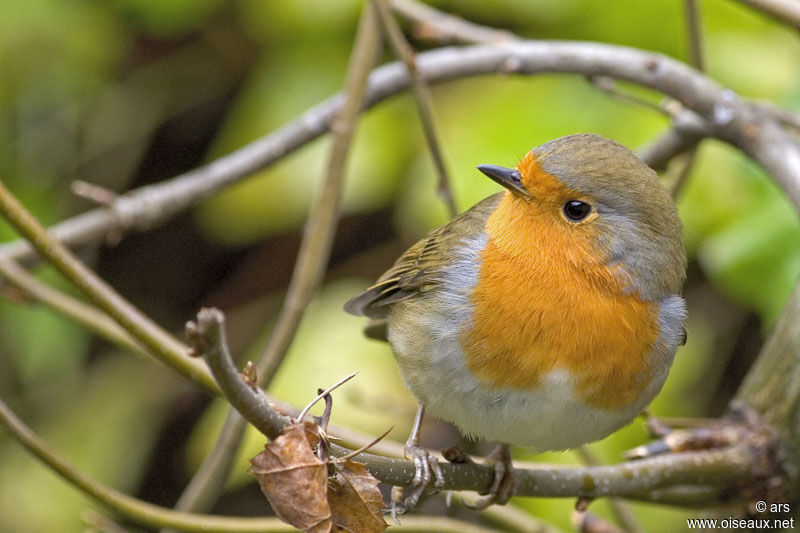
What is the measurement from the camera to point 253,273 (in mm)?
4363

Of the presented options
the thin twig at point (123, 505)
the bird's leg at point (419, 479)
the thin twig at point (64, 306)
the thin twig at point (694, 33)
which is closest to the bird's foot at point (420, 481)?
the bird's leg at point (419, 479)

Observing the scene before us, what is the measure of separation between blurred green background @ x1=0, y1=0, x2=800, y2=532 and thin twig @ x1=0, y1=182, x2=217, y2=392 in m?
1.15

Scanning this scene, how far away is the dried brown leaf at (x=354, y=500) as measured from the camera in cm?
143

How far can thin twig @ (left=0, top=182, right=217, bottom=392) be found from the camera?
191 cm

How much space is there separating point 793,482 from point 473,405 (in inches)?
41.6

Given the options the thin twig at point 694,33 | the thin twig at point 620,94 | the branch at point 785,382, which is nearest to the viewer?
the branch at point 785,382

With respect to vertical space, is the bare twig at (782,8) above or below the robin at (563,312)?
above

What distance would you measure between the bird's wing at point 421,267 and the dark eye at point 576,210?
30 centimetres

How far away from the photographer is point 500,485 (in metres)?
2.23

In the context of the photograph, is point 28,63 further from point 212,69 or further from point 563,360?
point 563,360

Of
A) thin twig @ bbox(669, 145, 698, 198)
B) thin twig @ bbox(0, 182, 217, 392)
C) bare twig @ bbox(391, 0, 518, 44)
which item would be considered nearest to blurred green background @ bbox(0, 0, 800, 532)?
thin twig @ bbox(669, 145, 698, 198)

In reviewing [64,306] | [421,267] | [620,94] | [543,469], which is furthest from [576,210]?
[64,306]

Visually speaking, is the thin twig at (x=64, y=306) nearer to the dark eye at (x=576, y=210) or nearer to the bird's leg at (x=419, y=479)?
the bird's leg at (x=419, y=479)

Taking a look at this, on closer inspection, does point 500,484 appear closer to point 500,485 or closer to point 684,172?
point 500,485
